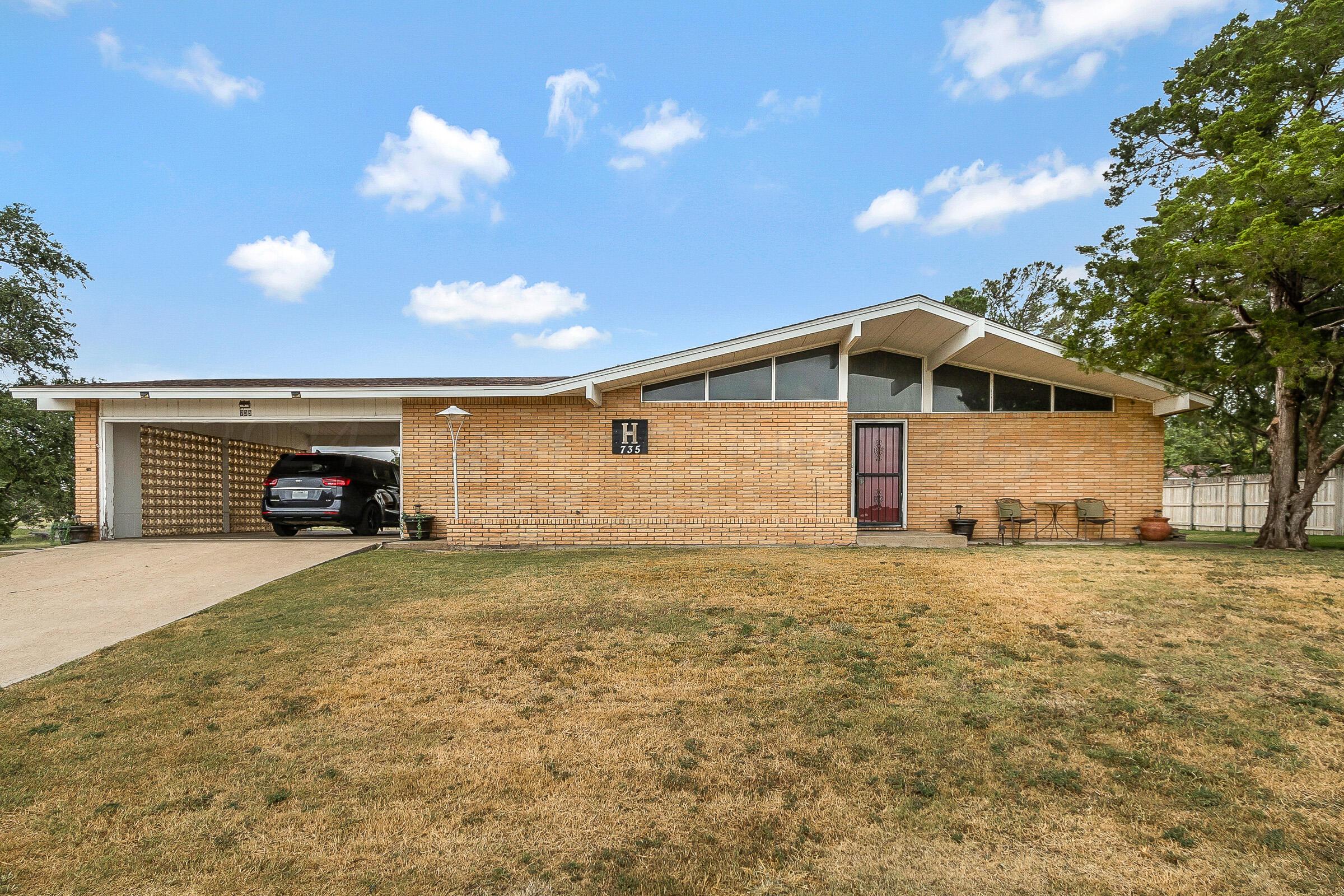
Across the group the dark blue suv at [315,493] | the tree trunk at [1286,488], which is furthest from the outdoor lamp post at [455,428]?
the tree trunk at [1286,488]

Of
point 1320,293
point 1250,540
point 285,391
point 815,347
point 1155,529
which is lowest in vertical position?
point 1250,540

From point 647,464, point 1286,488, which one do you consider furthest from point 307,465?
point 1286,488

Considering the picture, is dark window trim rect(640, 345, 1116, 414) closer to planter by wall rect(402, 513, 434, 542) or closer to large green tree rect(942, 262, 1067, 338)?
planter by wall rect(402, 513, 434, 542)

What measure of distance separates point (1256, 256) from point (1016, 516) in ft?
17.1

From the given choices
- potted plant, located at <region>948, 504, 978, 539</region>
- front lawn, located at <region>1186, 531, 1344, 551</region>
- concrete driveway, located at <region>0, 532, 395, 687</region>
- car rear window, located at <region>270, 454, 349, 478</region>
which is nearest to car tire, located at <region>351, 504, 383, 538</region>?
concrete driveway, located at <region>0, 532, 395, 687</region>

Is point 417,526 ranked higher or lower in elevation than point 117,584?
higher

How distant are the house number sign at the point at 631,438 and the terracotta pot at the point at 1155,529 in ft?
30.3

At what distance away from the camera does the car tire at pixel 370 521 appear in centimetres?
1203

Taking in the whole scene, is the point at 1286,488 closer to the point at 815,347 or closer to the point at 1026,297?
the point at 815,347

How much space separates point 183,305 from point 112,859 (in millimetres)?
24769

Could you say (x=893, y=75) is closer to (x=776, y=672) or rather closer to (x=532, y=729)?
(x=776, y=672)

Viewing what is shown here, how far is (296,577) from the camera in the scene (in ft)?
25.1

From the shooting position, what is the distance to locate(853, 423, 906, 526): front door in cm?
1231

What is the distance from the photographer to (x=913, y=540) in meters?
10.8
